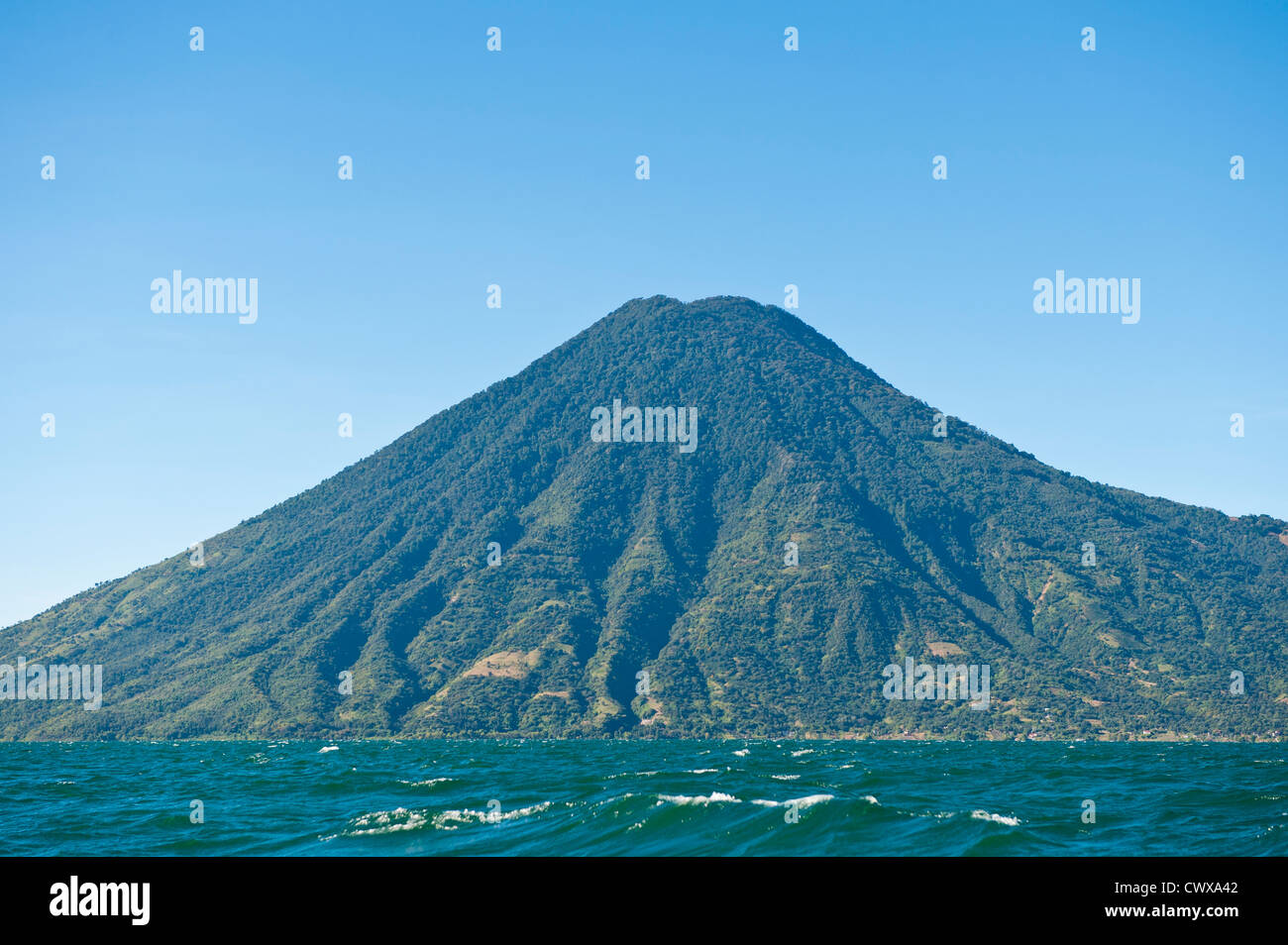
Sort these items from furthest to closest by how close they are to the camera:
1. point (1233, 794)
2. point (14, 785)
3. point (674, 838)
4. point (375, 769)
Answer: point (375, 769) → point (14, 785) → point (1233, 794) → point (674, 838)

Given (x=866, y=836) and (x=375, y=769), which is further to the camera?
(x=375, y=769)
